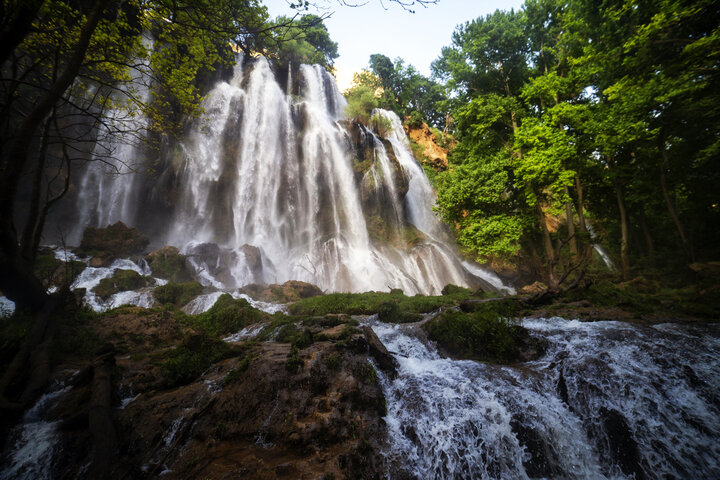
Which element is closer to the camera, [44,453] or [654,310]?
[44,453]

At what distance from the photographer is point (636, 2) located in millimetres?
7754

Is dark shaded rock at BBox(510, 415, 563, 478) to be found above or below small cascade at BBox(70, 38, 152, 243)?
below

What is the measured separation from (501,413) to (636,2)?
12103 millimetres

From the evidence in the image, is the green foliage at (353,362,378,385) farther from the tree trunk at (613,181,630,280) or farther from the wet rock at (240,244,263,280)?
the wet rock at (240,244,263,280)

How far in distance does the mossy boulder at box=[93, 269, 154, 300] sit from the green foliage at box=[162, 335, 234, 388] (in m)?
9.76

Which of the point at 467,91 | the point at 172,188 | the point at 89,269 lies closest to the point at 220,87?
the point at 172,188

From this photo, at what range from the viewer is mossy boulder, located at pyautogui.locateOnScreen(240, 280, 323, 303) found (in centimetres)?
1389

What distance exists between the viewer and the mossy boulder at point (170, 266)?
14789 millimetres

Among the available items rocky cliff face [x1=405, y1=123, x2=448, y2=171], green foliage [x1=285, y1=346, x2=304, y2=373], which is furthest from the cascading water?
rocky cliff face [x1=405, y1=123, x2=448, y2=171]

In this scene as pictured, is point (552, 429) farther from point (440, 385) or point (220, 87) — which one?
point (220, 87)

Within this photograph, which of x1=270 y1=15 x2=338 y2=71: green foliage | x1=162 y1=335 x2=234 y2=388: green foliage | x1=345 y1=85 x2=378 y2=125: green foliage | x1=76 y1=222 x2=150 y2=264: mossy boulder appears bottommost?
x1=162 y1=335 x2=234 y2=388: green foliage

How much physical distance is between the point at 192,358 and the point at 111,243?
1612cm

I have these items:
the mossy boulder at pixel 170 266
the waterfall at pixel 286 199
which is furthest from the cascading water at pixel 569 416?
the mossy boulder at pixel 170 266

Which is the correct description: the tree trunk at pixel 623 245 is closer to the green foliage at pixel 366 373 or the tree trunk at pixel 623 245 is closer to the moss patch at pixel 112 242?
the green foliage at pixel 366 373
